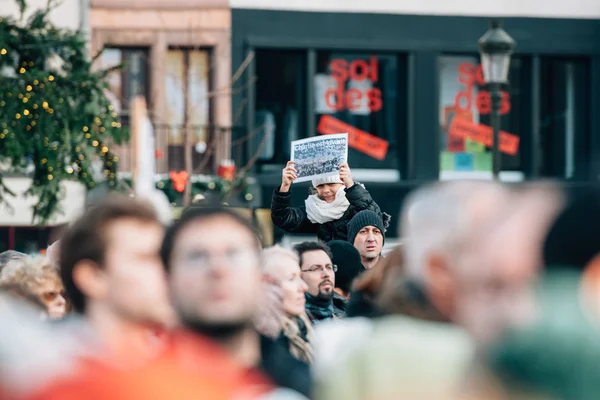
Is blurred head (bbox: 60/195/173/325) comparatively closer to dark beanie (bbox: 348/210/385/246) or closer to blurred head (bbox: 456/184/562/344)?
blurred head (bbox: 456/184/562/344)

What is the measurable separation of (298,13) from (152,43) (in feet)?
7.97

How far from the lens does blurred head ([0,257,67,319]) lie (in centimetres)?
527

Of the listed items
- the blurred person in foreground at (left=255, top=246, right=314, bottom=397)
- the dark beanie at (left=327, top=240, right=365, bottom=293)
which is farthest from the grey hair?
the dark beanie at (left=327, top=240, right=365, bottom=293)

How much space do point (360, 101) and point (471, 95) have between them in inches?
74.5

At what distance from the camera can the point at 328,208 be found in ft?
26.8

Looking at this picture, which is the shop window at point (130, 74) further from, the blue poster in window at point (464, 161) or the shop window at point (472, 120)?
the blue poster in window at point (464, 161)

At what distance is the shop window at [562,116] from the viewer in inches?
938

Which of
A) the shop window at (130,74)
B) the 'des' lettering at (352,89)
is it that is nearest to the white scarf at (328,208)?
the shop window at (130,74)

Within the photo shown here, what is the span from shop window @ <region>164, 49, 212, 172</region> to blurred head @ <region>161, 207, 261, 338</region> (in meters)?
19.0

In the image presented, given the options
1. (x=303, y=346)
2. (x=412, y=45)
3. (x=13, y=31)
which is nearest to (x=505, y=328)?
(x=303, y=346)

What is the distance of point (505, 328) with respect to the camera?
9.07 feet

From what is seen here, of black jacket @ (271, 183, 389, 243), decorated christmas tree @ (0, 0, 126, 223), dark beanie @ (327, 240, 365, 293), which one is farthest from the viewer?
decorated christmas tree @ (0, 0, 126, 223)

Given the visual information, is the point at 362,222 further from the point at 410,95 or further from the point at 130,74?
the point at 410,95

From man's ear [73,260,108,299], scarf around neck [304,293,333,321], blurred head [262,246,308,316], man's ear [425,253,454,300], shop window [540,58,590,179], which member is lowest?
scarf around neck [304,293,333,321]
